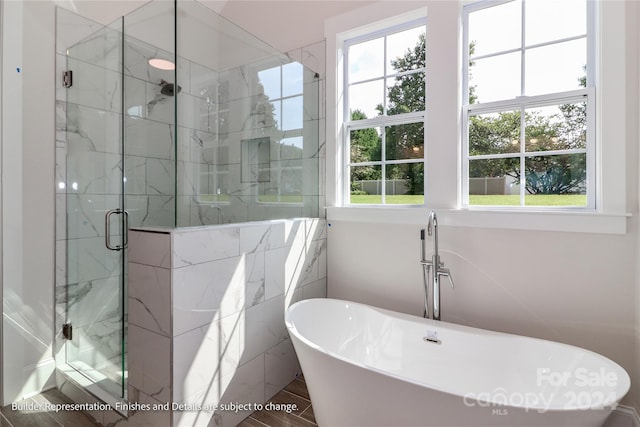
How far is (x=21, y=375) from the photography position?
1.97m

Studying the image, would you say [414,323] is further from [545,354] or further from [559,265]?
[559,265]

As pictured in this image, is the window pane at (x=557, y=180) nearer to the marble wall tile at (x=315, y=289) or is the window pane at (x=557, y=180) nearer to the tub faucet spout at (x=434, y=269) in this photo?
the tub faucet spout at (x=434, y=269)

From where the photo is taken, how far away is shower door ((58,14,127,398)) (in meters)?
1.96

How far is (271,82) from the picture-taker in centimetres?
229

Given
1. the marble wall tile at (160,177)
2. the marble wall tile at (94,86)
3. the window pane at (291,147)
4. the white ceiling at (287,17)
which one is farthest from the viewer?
the white ceiling at (287,17)

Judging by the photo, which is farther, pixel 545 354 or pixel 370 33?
pixel 370 33

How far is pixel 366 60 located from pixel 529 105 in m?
1.14

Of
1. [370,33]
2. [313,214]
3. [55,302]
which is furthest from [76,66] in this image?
[370,33]

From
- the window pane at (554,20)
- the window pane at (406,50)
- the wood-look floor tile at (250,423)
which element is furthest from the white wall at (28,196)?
the window pane at (554,20)

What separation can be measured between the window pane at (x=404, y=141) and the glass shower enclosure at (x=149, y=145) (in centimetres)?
60

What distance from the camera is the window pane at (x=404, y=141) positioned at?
2232mm

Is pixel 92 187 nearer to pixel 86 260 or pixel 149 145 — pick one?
pixel 86 260

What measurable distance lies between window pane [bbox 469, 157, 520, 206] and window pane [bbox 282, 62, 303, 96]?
51.8 inches

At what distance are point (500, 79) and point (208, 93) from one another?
71.0 inches
